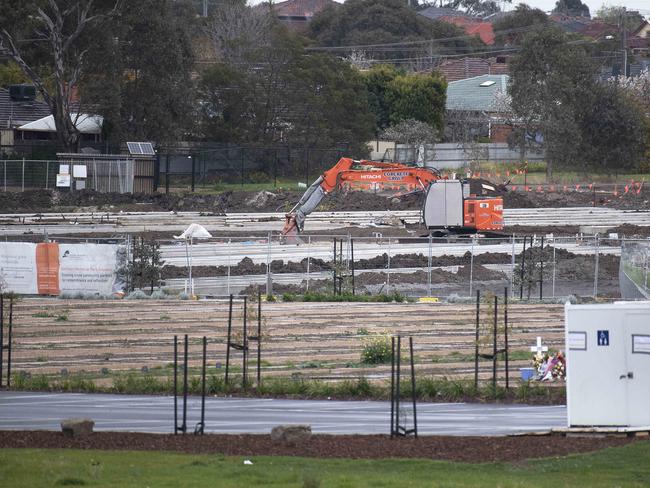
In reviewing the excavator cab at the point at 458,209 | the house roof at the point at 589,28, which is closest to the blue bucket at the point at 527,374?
the excavator cab at the point at 458,209

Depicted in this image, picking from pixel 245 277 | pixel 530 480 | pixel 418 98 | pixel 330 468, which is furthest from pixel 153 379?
pixel 418 98

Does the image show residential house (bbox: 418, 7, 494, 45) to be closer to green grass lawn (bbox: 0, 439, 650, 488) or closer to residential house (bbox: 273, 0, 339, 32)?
residential house (bbox: 273, 0, 339, 32)

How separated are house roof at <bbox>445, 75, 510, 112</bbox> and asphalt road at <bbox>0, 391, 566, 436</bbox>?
253 feet

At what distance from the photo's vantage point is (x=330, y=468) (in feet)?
44.7

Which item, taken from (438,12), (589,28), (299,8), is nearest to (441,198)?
(589,28)

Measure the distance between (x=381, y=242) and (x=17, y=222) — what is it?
58.5 feet

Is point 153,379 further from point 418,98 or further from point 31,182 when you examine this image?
point 418,98

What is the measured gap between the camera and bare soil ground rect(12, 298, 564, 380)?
25688 mm

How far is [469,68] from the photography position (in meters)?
123

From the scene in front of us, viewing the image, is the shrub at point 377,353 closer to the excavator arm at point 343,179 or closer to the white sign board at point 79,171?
the excavator arm at point 343,179

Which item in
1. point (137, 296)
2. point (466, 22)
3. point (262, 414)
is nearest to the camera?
point (262, 414)

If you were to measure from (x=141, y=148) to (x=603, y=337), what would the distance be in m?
56.1

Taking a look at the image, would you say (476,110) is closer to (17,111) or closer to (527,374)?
(17,111)

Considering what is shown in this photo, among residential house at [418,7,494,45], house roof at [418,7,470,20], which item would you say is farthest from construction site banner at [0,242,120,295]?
house roof at [418,7,470,20]
